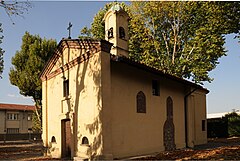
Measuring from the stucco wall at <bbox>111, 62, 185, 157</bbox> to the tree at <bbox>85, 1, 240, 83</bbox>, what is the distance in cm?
866

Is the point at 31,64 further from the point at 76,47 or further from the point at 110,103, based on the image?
the point at 110,103

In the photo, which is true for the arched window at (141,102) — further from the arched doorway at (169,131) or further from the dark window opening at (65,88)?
the dark window opening at (65,88)

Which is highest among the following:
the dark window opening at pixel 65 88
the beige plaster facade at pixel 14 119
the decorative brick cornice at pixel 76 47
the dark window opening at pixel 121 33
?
the dark window opening at pixel 121 33

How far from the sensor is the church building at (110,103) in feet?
41.6

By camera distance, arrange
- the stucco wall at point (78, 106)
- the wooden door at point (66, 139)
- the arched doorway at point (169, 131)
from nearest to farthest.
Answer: the stucco wall at point (78, 106)
the wooden door at point (66, 139)
the arched doorway at point (169, 131)

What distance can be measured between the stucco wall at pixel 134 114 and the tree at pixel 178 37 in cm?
866

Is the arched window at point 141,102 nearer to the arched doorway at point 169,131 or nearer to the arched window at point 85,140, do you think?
the arched doorway at point 169,131

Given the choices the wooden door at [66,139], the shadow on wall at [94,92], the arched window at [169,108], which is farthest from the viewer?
the arched window at [169,108]

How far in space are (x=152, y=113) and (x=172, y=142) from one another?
9.61 ft

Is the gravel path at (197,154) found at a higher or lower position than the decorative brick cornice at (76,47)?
lower

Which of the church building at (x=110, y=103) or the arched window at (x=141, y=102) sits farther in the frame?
the arched window at (x=141, y=102)

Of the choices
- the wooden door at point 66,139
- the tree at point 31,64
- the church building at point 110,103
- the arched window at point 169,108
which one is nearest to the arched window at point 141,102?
the church building at point 110,103

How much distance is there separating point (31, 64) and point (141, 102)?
21.6 metres

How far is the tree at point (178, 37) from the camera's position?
23.8 metres
